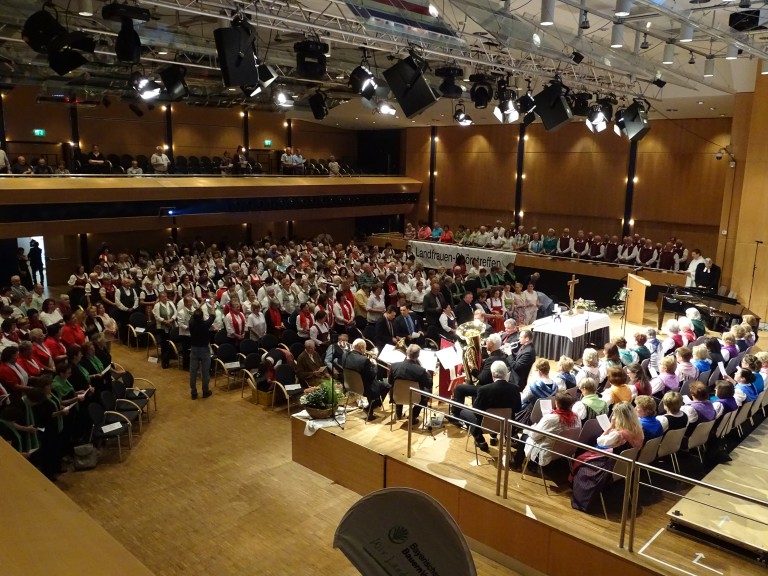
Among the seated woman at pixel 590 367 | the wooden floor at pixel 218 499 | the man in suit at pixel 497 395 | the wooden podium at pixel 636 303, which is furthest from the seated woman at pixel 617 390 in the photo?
the wooden podium at pixel 636 303

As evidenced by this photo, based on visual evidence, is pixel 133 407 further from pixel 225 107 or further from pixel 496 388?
pixel 225 107

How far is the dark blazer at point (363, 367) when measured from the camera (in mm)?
7953

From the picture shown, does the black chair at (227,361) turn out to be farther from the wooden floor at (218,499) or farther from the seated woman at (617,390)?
the seated woman at (617,390)

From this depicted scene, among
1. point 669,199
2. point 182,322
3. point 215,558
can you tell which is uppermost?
point 669,199

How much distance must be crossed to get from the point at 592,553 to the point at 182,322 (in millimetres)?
8023

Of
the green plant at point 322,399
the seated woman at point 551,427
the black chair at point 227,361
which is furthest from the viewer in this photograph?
the black chair at point 227,361

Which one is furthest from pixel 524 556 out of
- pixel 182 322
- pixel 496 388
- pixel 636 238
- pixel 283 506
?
pixel 636 238

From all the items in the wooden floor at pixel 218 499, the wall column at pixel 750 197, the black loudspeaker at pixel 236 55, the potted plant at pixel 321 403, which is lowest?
the wooden floor at pixel 218 499

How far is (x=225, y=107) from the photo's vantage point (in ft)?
71.1

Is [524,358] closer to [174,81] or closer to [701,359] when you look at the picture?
[701,359]

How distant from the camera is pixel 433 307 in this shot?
12.5m

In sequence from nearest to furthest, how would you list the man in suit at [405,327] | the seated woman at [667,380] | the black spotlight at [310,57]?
the seated woman at [667,380] → the black spotlight at [310,57] → the man in suit at [405,327]

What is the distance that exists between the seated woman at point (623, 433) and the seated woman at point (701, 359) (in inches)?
110

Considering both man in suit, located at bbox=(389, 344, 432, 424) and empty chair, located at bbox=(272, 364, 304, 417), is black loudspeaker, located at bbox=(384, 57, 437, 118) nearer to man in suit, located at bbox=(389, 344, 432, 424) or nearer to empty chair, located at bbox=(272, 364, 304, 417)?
man in suit, located at bbox=(389, 344, 432, 424)
